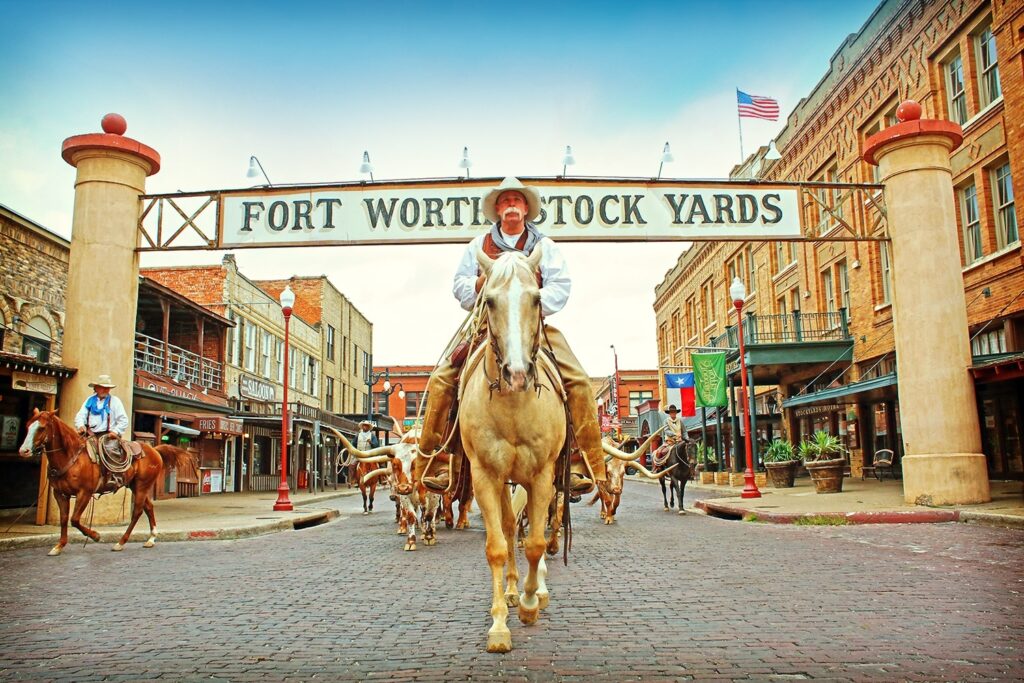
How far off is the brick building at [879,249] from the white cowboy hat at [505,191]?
1095 cm

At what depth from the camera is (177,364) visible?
2920 centimetres

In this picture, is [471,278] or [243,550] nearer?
[471,278]

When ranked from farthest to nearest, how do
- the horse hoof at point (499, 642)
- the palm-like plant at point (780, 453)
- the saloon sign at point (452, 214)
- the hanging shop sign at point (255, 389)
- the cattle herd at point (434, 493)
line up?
the hanging shop sign at point (255, 389), the palm-like plant at point (780, 453), the saloon sign at point (452, 214), the cattle herd at point (434, 493), the horse hoof at point (499, 642)

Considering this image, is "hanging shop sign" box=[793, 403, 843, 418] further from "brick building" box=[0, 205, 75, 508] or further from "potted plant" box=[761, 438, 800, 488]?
"brick building" box=[0, 205, 75, 508]

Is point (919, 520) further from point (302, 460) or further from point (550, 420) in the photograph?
point (302, 460)

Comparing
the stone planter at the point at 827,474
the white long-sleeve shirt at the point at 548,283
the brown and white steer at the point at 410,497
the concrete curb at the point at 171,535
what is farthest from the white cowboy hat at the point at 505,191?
the stone planter at the point at 827,474

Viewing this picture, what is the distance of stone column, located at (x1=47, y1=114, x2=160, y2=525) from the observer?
15078mm

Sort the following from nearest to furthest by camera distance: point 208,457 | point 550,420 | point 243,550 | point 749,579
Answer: point 550,420 → point 749,579 → point 243,550 → point 208,457

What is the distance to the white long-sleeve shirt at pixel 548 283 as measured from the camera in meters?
6.13

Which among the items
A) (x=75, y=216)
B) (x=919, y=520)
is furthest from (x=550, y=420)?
(x=75, y=216)

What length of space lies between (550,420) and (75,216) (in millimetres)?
13887

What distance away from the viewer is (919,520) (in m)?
13.4

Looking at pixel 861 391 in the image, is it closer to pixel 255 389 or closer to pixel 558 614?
pixel 558 614

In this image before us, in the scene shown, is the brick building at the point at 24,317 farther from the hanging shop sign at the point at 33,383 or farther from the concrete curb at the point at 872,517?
the concrete curb at the point at 872,517
